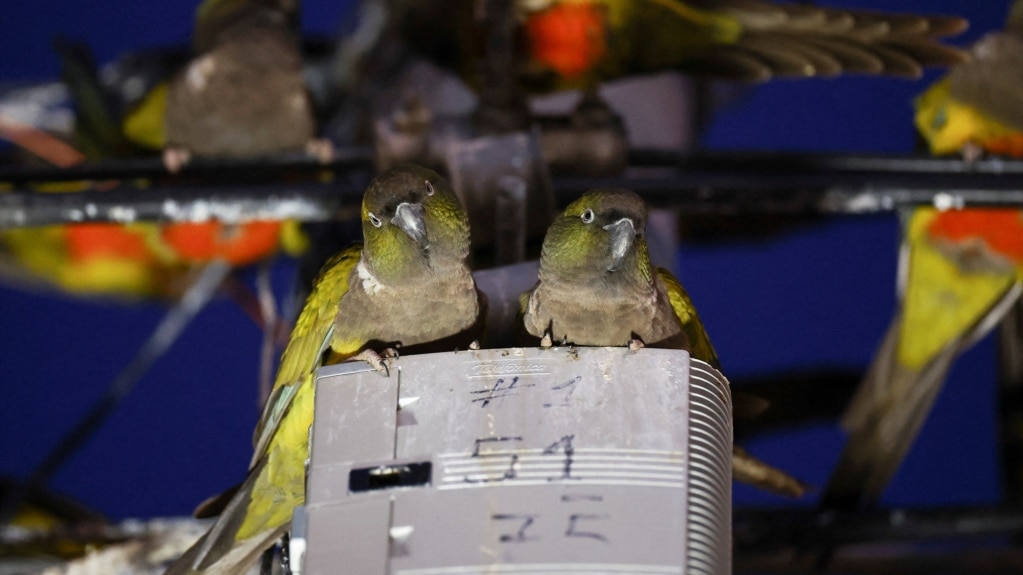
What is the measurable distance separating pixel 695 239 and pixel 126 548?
2.64m

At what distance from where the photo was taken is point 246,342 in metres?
4.75

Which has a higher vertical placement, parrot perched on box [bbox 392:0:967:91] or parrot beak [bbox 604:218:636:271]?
parrot perched on box [bbox 392:0:967:91]

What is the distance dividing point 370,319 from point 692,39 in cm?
139

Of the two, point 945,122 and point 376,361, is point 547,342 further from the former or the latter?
point 945,122

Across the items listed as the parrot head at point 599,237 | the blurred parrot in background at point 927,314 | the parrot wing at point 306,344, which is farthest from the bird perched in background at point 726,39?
the parrot wing at point 306,344

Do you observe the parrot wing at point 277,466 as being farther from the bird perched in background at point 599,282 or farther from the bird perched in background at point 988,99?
the bird perched in background at point 988,99

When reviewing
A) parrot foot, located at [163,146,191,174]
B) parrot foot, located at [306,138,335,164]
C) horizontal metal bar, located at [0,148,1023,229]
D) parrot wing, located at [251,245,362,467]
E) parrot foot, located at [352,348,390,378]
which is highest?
parrot foot, located at [306,138,335,164]

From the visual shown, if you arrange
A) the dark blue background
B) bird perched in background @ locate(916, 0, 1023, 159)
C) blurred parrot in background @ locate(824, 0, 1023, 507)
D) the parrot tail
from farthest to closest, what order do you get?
the dark blue background, blurred parrot in background @ locate(824, 0, 1023, 507), bird perched in background @ locate(916, 0, 1023, 159), the parrot tail

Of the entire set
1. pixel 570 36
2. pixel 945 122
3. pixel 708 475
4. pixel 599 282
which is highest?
pixel 570 36

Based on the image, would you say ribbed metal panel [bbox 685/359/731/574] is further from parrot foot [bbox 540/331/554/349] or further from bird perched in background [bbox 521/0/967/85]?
bird perched in background [bbox 521/0/967/85]

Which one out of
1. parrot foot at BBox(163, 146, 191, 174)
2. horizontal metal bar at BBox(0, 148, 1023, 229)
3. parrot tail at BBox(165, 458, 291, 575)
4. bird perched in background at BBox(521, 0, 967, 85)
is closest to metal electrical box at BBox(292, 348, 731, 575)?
parrot tail at BBox(165, 458, 291, 575)

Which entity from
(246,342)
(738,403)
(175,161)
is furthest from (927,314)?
(246,342)

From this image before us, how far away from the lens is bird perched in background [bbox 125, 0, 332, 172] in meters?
3.11

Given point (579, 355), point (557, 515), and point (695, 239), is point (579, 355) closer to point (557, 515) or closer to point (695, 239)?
point (557, 515)
